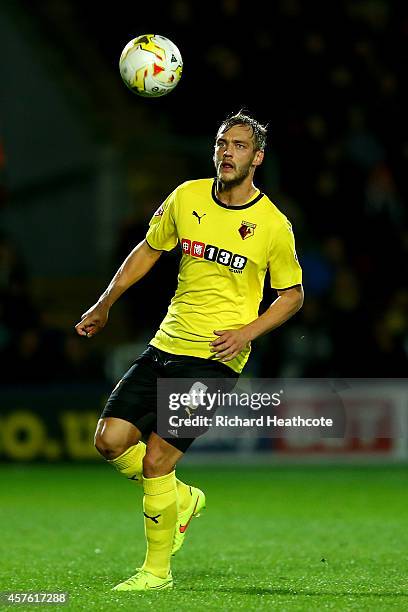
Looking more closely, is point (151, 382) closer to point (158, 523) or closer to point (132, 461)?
point (132, 461)

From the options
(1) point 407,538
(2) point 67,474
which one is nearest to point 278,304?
(1) point 407,538

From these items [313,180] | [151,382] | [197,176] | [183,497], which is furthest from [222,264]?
[197,176]

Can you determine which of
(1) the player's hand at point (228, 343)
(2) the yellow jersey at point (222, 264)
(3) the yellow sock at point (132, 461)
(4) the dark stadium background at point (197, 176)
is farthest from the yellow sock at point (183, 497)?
(4) the dark stadium background at point (197, 176)

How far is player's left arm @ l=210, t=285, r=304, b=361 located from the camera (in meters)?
6.16

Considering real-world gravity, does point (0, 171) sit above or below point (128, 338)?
above

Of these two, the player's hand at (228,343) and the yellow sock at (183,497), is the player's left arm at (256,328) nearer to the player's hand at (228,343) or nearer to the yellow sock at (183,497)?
the player's hand at (228,343)

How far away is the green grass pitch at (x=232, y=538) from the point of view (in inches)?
241

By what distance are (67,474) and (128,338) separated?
2770mm

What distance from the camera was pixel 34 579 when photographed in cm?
655

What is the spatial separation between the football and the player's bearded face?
69 cm

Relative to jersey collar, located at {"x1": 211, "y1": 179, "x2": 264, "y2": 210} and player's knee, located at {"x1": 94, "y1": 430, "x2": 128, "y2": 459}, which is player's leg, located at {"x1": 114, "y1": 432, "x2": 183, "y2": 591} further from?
jersey collar, located at {"x1": 211, "y1": 179, "x2": 264, "y2": 210}

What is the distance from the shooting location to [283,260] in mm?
6461

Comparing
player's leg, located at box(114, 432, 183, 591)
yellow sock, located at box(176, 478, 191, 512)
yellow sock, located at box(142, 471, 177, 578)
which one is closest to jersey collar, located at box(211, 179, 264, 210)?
player's leg, located at box(114, 432, 183, 591)

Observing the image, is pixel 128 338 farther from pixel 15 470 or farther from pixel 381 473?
pixel 381 473
